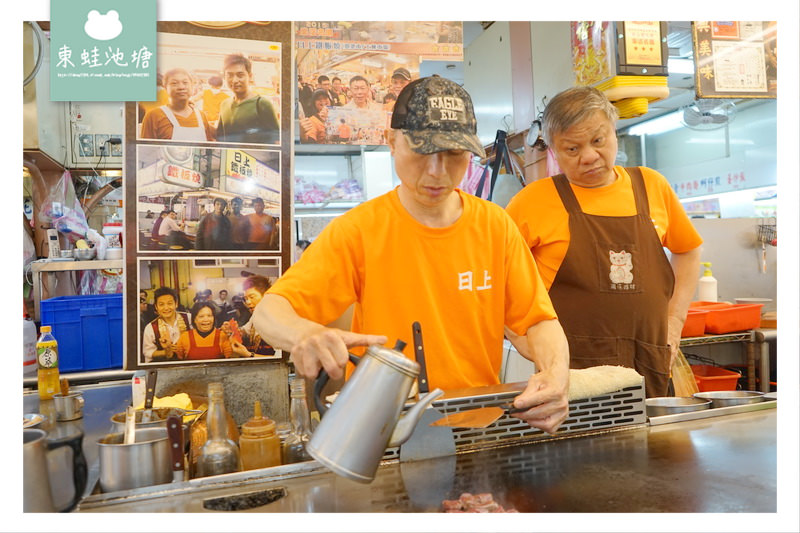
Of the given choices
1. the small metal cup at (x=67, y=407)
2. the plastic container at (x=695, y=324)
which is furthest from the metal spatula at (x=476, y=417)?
the plastic container at (x=695, y=324)

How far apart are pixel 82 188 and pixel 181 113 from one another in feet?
9.63

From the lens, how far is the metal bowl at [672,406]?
Result: 1.46 meters

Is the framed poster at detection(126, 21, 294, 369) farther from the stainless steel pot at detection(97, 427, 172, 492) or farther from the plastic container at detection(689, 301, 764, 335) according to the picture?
the plastic container at detection(689, 301, 764, 335)

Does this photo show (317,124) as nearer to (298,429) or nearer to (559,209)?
(559,209)

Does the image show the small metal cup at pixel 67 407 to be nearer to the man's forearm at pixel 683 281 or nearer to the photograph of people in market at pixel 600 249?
the photograph of people in market at pixel 600 249

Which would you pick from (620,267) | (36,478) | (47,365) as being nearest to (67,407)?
(47,365)

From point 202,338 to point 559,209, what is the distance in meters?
1.17

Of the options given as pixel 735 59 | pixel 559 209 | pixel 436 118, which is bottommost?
pixel 559 209

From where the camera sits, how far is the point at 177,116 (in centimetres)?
161

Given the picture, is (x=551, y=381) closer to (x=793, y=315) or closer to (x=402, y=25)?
(x=793, y=315)

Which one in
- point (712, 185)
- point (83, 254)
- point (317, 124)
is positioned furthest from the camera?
point (712, 185)

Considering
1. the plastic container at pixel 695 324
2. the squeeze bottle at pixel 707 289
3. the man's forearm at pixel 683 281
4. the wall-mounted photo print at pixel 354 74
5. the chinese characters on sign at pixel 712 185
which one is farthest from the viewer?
the chinese characters on sign at pixel 712 185

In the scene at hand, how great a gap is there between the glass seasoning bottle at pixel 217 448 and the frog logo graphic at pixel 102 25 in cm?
85

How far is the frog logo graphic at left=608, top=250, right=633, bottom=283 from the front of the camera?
1927 mm
